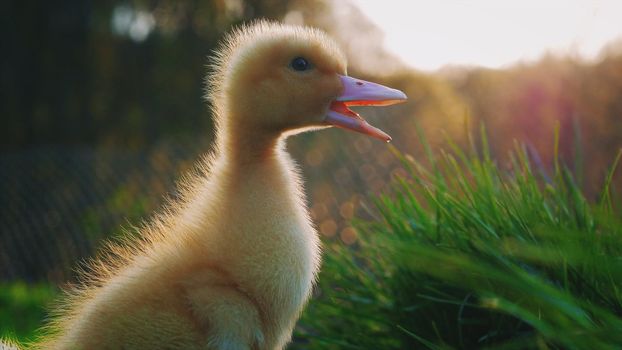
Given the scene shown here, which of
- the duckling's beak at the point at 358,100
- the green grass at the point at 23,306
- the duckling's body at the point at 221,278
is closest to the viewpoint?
the duckling's body at the point at 221,278

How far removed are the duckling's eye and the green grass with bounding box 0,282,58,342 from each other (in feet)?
5.73

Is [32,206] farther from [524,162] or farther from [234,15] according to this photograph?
[234,15]

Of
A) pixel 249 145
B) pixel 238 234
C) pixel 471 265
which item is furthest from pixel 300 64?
pixel 471 265

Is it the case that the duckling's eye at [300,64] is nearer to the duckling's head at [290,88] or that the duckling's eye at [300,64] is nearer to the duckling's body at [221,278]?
the duckling's head at [290,88]

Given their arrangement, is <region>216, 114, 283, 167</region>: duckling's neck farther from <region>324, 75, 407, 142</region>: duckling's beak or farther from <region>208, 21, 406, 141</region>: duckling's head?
<region>324, 75, 407, 142</region>: duckling's beak

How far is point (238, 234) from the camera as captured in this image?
148 cm

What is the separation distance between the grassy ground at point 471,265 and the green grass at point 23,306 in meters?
1.56

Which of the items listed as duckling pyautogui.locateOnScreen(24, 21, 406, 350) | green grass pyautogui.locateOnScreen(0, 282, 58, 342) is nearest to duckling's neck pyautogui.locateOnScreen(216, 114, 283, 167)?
duckling pyautogui.locateOnScreen(24, 21, 406, 350)

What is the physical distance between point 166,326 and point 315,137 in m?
3.12

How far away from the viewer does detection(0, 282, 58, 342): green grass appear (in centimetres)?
306

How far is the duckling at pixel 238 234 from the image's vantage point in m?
1.35

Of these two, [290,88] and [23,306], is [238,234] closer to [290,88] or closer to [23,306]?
[290,88]

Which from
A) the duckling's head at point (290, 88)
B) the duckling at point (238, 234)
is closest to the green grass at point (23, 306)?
the duckling at point (238, 234)

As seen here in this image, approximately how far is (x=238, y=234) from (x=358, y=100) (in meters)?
0.44
